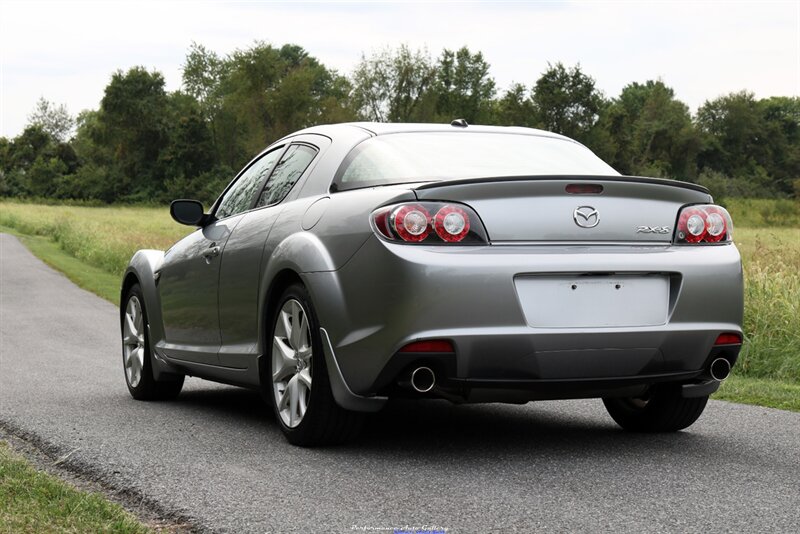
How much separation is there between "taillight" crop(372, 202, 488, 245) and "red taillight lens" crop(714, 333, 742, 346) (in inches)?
49.0

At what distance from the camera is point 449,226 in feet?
15.2

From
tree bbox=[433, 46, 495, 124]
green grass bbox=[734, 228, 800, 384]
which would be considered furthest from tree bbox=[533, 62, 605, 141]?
green grass bbox=[734, 228, 800, 384]

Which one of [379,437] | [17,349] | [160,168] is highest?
[379,437]

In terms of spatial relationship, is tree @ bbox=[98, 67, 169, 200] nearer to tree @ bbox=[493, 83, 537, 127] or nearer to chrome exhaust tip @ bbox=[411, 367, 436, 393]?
tree @ bbox=[493, 83, 537, 127]

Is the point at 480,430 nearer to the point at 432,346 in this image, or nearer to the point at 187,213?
the point at 432,346

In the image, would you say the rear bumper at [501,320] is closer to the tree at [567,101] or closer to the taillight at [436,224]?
the taillight at [436,224]

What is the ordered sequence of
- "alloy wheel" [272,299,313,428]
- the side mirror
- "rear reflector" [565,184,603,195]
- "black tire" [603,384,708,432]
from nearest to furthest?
"rear reflector" [565,184,603,195] → "alloy wheel" [272,299,313,428] → "black tire" [603,384,708,432] → the side mirror

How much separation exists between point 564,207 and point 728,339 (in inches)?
41.0

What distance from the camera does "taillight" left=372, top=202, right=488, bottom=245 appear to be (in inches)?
183

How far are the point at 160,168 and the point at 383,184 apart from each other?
9237 cm

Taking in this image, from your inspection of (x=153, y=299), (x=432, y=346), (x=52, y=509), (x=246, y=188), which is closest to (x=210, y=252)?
(x=246, y=188)

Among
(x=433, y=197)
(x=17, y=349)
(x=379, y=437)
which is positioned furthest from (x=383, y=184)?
(x=17, y=349)

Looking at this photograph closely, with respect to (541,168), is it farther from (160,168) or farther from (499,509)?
(160,168)

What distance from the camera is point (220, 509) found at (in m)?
4.05
